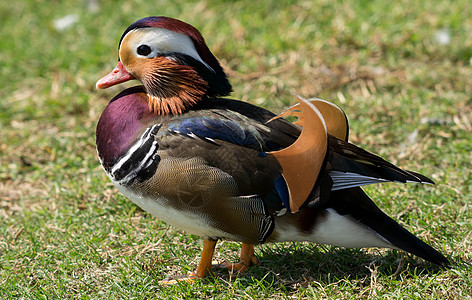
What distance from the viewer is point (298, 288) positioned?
2.75 meters

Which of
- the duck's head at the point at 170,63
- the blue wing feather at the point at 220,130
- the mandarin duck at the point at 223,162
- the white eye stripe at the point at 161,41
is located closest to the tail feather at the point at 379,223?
the mandarin duck at the point at 223,162

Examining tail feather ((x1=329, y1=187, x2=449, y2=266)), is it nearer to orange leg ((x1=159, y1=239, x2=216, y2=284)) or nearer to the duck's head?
orange leg ((x1=159, y1=239, x2=216, y2=284))

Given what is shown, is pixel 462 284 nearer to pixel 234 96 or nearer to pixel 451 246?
pixel 451 246

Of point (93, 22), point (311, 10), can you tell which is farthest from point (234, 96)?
point (93, 22)

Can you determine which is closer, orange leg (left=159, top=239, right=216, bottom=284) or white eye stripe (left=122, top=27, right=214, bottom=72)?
white eye stripe (left=122, top=27, right=214, bottom=72)

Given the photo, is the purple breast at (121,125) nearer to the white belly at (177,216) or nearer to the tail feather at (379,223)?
the white belly at (177,216)

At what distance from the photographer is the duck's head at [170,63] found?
106 inches

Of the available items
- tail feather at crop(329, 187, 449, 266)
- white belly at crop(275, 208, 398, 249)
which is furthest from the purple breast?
tail feather at crop(329, 187, 449, 266)

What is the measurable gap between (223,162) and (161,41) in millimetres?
585

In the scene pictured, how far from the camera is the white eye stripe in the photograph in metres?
2.67

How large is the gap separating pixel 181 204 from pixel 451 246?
1270 mm

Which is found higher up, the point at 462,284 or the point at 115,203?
the point at 462,284

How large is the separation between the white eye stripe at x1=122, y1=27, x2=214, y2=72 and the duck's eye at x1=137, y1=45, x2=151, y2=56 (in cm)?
1

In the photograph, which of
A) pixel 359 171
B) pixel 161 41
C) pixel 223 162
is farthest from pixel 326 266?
pixel 161 41
